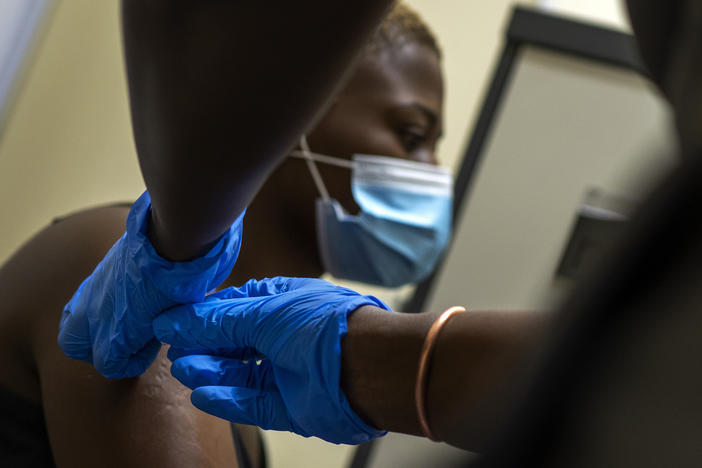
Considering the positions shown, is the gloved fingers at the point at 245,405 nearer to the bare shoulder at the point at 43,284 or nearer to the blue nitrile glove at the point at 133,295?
the blue nitrile glove at the point at 133,295

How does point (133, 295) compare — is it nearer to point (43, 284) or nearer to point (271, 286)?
point (271, 286)

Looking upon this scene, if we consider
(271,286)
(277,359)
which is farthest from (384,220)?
(277,359)

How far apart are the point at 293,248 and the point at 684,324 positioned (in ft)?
3.82

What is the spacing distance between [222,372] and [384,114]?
102 centimetres

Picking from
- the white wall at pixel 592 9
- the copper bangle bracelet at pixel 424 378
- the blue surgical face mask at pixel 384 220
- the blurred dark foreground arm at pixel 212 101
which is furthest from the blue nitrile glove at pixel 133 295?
the white wall at pixel 592 9

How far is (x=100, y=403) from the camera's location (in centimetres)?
82

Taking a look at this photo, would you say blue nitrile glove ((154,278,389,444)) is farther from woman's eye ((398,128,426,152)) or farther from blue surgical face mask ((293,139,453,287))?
woman's eye ((398,128,426,152))

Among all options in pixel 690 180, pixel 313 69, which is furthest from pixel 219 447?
pixel 690 180

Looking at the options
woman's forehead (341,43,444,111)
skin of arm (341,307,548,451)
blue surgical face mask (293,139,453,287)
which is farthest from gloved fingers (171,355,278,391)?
woman's forehead (341,43,444,111)

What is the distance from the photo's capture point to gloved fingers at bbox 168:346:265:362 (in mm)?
778

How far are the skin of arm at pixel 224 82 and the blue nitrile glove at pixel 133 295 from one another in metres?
0.08

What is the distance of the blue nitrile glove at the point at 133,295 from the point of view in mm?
702

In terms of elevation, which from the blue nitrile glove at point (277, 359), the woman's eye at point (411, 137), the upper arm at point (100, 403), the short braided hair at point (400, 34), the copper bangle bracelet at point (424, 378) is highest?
the short braided hair at point (400, 34)

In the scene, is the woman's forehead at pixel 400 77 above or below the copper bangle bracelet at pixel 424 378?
above
